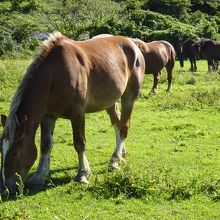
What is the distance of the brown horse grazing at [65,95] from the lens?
5344 mm

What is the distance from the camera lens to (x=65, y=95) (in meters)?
5.82

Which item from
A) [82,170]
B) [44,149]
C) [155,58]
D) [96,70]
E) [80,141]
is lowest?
[155,58]

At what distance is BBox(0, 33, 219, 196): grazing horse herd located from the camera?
5348 mm

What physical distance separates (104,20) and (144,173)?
98.0ft

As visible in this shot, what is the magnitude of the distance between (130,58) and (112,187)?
245 centimetres

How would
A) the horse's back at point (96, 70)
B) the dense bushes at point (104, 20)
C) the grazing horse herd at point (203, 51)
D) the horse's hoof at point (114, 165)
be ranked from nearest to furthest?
the horse's back at point (96, 70) < the horse's hoof at point (114, 165) < the grazing horse herd at point (203, 51) < the dense bushes at point (104, 20)

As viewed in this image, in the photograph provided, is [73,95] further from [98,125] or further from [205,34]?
[205,34]

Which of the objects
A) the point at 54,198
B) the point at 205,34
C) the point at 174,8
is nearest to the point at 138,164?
the point at 54,198

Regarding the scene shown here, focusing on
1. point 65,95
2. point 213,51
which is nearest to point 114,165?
point 65,95

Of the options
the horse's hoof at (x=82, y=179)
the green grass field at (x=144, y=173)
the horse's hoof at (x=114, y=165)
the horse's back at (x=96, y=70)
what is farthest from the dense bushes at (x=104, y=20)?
the horse's hoof at (x=82, y=179)

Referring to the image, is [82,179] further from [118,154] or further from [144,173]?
[118,154]

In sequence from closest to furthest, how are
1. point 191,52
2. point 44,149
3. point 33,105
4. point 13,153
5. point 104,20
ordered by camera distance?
point 13,153
point 33,105
point 44,149
point 191,52
point 104,20

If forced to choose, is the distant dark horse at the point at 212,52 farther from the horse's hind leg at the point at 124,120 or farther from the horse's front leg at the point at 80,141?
the horse's front leg at the point at 80,141

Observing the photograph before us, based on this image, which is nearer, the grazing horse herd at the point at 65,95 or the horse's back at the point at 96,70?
the grazing horse herd at the point at 65,95
